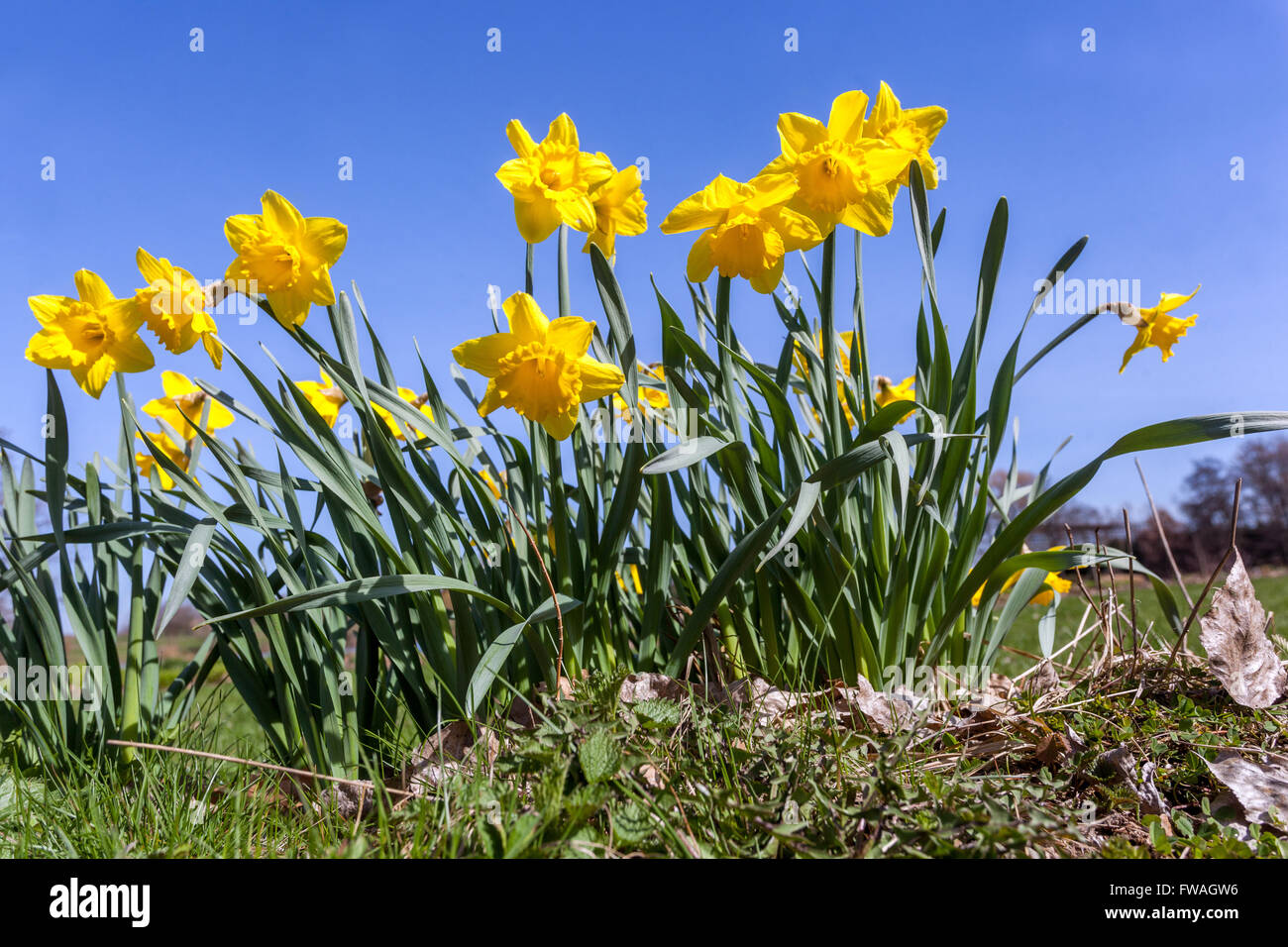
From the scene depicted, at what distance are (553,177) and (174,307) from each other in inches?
26.8

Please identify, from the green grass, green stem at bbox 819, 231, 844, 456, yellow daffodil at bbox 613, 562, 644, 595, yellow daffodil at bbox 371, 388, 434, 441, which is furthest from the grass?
the green grass

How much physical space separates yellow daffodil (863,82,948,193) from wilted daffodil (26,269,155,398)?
140 cm

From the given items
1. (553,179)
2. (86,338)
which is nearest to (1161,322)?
(553,179)

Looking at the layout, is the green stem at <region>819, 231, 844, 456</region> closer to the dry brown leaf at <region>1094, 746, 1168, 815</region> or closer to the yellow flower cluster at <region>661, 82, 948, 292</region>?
the yellow flower cluster at <region>661, 82, 948, 292</region>

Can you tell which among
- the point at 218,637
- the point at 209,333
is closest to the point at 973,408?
the point at 209,333

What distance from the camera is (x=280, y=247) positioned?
135cm

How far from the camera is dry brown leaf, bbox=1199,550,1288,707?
158 cm

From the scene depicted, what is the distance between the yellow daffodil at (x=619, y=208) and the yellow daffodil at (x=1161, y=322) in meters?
1.04

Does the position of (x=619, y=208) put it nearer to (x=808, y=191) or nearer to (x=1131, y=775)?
(x=808, y=191)

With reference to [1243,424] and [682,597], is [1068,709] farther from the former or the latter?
[682,597]

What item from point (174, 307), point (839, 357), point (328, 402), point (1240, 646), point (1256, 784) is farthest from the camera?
point (839, 357)

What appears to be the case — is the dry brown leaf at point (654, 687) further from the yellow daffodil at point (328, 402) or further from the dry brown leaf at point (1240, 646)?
the dry brown leaf at point (1240, 646)
